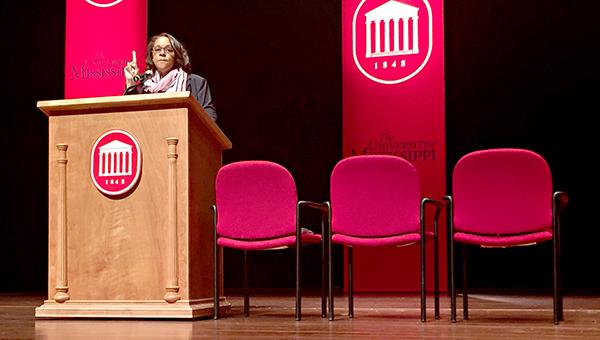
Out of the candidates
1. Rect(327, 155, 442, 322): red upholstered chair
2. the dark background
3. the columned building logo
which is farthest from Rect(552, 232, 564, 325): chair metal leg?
the dark background

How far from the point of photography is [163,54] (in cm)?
388

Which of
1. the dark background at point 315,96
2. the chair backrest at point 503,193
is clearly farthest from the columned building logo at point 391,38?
the chair backrest at point 503,193

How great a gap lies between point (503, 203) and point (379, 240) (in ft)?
1.86

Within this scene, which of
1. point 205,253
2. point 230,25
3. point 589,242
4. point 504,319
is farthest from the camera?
point 230,25

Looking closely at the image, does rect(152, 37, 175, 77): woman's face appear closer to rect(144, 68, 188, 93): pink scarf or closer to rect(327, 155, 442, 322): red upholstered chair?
rect(144, 68, 188, 93): pink scarf

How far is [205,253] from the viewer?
3695 millimetres

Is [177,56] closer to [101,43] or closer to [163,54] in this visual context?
[163,54]

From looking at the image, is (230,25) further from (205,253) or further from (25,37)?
(205,253)

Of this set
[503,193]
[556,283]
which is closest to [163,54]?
[503,193]

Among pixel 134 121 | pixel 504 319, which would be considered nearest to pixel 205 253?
pixel 134 121

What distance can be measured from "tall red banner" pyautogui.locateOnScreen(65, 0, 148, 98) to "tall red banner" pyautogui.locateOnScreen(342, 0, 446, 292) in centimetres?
157

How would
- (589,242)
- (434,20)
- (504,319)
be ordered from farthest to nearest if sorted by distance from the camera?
(589,242) → (434,20) → (504,319)

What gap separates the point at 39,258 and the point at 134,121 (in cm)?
414

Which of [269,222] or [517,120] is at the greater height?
[517,120]
